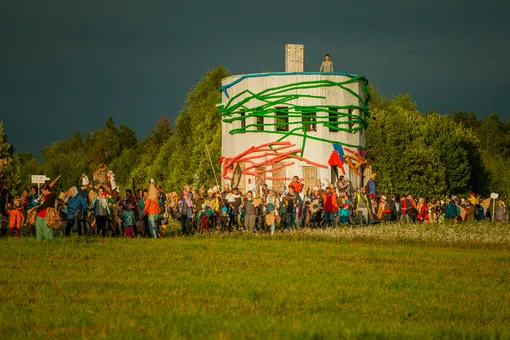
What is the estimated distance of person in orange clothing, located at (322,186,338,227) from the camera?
3906cm

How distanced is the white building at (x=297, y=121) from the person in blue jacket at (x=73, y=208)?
566 inches

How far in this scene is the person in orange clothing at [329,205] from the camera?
1538 inches

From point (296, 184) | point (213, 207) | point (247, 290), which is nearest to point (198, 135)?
point (296, 184)

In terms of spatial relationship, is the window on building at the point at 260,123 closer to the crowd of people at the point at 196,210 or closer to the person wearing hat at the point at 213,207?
the crowd of people at the point at 196,210

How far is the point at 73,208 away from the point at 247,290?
Result: 16.0 m

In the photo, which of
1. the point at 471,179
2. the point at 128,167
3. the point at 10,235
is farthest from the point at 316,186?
the point at 128,167

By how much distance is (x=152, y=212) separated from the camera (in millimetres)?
32531

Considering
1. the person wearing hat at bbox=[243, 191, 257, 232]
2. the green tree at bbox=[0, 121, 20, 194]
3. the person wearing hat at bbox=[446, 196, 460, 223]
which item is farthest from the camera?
the green tree at bbox=[0, 121, 20, 194]

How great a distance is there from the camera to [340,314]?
1544cm

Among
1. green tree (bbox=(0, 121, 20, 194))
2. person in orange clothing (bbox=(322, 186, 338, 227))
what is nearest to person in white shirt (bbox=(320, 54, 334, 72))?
person in orange clothing (bbox=(322, 186, 338, 227))

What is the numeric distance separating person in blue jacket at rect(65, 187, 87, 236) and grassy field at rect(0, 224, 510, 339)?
10.2 ft

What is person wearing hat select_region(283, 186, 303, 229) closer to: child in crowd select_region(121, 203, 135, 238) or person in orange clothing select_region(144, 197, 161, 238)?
person in orange clothing select_region(144, 197, 161, 238)

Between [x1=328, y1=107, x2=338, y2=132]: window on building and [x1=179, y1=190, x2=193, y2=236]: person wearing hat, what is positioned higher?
[x1=328, y1=107, x2=338, y2=132]: window on building

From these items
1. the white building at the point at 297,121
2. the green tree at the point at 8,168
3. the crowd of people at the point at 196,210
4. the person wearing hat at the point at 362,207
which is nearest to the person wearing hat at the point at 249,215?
the crowd of people at the point at 196,210
